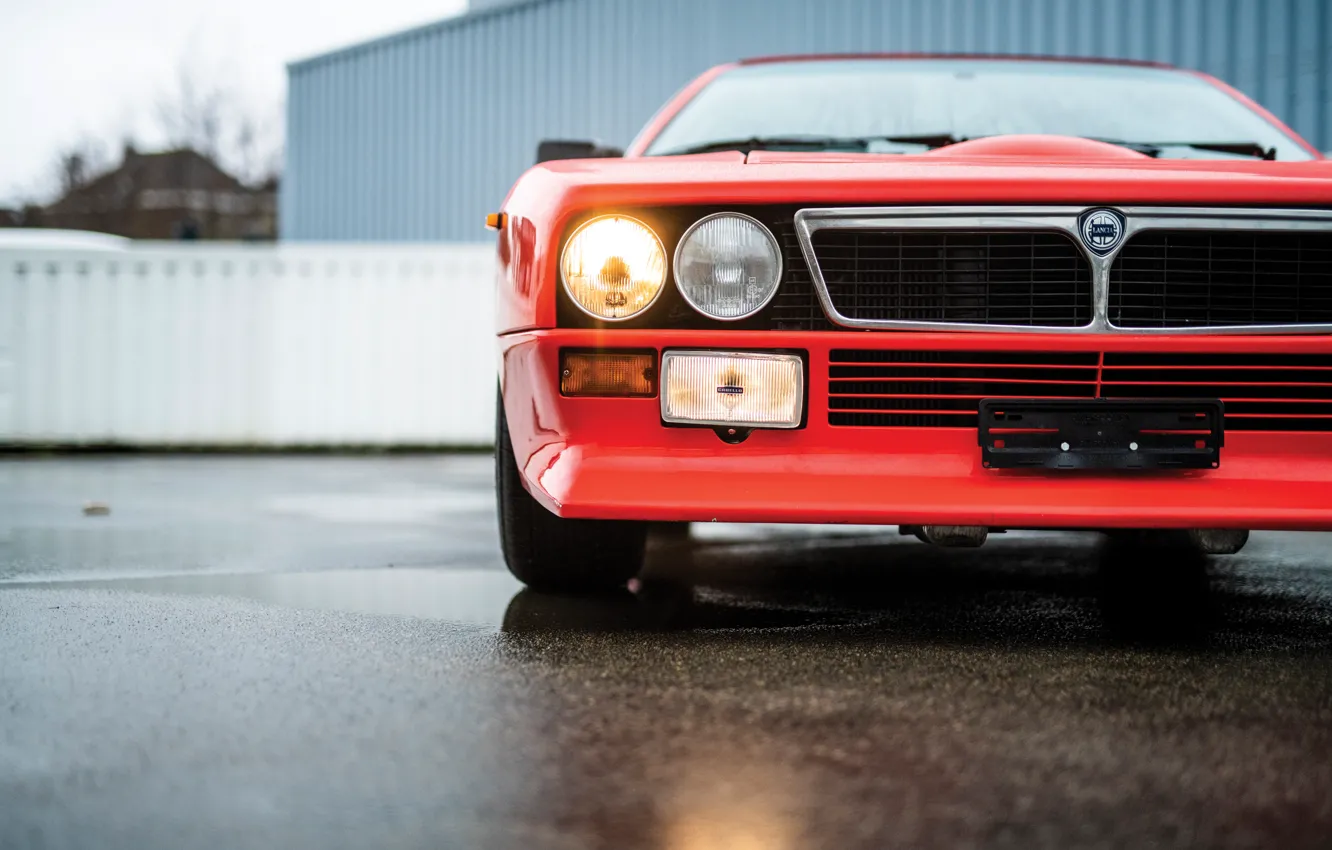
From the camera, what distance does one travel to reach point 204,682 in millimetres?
2062

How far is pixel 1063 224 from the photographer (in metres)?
2.32

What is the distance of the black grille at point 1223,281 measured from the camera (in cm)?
234

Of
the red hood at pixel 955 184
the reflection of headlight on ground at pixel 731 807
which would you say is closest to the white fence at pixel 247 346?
the red hood at pixel 955 184

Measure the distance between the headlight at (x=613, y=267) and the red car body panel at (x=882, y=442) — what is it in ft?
0.10

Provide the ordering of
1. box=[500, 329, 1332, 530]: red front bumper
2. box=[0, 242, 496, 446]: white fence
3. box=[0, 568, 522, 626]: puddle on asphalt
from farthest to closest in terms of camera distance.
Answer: box=[0, 242, 496, 446]: white fence, box=[0, 568, 522, 626]: puddle on asphalt, box=[500, 329, 1332, 530]: red front bumper

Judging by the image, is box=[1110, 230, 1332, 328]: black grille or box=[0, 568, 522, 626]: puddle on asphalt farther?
box=[0, 568, 522, 626]: puddle on asphalt

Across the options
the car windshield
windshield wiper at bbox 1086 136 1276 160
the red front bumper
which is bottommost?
the red front bumper

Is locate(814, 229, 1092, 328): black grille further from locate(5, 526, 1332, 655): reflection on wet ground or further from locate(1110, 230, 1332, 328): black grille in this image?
locate(5, 526, 1332, 655): reflection on wet ground

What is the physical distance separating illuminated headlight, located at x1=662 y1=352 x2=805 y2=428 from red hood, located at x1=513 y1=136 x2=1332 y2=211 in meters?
0.29

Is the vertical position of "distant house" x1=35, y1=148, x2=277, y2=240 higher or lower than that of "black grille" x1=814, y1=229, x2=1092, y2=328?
higher

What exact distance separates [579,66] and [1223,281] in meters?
12.9

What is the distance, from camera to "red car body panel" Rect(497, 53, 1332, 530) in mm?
2254

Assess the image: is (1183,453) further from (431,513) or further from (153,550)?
(431,513)

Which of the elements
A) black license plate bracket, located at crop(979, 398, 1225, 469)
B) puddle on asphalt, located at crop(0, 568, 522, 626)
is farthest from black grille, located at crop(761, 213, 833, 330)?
puddle on asphalt, located at crop(0, 568, 522, 626)
